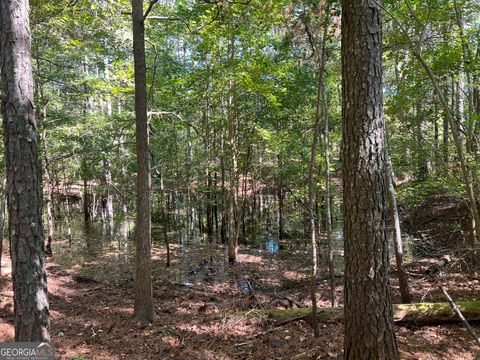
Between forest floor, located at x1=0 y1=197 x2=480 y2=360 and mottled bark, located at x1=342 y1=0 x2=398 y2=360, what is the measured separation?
46.3 inches

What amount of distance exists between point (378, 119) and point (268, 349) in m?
3.71

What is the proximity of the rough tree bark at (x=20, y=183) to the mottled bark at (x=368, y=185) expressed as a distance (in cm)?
328

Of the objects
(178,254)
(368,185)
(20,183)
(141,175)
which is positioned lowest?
(178,254)

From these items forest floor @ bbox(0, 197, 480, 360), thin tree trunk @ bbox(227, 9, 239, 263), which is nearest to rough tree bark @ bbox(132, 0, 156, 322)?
forest floor @ bbox(0, 197, 480, 360)

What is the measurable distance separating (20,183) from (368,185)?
351 cm

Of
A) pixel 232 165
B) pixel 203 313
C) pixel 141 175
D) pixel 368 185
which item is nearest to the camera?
pixel 368 185

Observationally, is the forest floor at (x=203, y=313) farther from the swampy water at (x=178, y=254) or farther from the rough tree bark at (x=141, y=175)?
the rough tree bark at (x=141, y=175)

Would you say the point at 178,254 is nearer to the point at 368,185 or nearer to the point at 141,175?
the point at 141,175

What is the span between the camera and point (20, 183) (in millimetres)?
3357

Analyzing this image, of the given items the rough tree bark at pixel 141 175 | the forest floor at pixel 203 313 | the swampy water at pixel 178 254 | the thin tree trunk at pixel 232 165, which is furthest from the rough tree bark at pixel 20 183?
the thin tree trunk at pixel 232 165

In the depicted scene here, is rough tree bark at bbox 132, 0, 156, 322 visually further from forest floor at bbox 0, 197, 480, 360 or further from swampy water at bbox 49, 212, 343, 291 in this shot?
swampy water at bbox 49, 212, 343, 291

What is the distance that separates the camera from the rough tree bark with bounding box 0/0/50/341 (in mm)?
3346

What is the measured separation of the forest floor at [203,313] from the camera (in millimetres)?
4895

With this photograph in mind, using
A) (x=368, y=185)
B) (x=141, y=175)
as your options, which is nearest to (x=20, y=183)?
(x=141, y=175)
